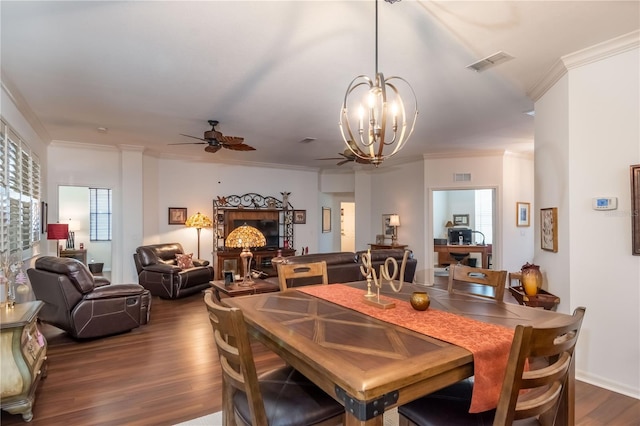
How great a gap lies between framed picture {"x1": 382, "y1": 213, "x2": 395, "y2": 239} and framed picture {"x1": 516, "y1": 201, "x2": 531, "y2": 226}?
2.69 m

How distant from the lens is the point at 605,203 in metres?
2.85

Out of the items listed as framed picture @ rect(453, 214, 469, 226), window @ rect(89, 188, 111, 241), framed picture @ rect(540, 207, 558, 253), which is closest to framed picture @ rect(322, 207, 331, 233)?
framed picture @ rect(453, 214, 469, 226)

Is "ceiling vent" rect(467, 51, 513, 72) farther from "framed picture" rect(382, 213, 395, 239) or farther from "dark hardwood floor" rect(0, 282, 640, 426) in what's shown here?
"framed picture" rect(382, 213, 395, 239)

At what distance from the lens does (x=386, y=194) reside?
8.60m

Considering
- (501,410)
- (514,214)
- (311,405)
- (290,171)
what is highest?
(290,171)

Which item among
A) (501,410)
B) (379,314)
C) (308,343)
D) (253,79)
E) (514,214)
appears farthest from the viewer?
(514,214)

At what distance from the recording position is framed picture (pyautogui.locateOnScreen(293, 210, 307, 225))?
8953 mm

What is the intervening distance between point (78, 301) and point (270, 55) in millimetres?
3453

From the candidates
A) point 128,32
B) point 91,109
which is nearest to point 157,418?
point 128,32

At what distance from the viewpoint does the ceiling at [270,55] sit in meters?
2.38

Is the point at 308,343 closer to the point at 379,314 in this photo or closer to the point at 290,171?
the point at 379,314

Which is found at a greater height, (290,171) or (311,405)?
(290,171)

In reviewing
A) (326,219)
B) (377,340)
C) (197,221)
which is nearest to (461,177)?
(326,219)

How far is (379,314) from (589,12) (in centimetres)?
258
